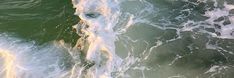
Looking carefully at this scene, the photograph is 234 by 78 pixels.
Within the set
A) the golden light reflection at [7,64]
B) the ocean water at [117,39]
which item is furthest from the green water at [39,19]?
the golden light reflection at [7,64]

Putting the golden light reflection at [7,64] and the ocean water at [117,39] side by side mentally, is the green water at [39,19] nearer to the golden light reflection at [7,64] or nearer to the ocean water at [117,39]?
the ocean water at [117,39]

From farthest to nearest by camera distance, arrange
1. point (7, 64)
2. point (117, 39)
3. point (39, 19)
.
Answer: point (39, 19) → point (117, 39) → point (7, 64)

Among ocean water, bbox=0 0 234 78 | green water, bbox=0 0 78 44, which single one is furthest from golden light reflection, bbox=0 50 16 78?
green water, bbox=0 0 78 44

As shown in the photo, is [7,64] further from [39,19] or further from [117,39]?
[117,39]

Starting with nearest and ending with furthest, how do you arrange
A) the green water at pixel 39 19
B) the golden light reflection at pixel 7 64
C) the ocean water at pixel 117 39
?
the ocean water at pixel 117 39, the golden light reflection at pixel 7 64, the green water at pixel 39 19

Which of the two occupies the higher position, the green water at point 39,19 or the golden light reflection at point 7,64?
the green water at point 39,19

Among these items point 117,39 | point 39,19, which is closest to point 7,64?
point 39,19

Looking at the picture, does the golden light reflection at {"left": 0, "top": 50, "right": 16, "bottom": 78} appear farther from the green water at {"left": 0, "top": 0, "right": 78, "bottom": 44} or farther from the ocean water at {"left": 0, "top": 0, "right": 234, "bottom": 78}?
the green water at {"left": 0, "top": 0, "right": 78, "bottom": 44}

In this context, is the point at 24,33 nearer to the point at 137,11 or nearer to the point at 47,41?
the point at 47,41
